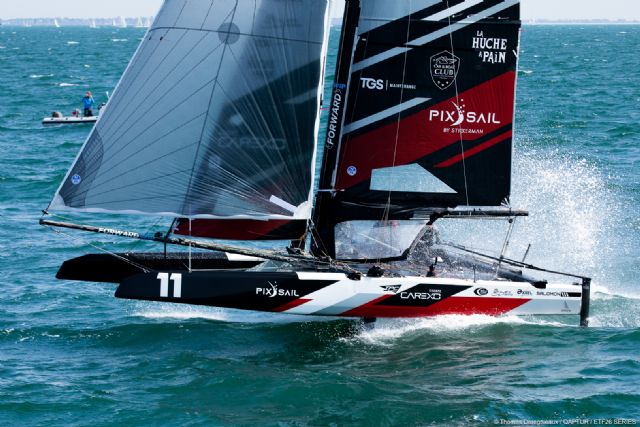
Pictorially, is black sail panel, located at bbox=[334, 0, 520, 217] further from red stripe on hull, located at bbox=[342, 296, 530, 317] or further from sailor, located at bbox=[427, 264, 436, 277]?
red stripe on hull, located at bbox=[342, 296, 530, 317]

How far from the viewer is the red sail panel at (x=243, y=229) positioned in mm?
15828

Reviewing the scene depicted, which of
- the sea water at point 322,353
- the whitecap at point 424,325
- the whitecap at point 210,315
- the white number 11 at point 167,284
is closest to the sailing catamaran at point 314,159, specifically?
the white number 11 at point 167,284

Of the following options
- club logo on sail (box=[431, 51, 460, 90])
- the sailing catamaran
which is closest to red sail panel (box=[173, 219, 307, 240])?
the sailing catamaran

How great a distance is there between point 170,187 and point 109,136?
3.61 ft

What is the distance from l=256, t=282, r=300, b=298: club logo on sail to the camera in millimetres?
15617

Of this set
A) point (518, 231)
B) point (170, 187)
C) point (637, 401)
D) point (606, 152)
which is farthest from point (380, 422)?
point (606, 152)

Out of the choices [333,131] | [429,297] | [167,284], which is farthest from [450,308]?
[167,284]

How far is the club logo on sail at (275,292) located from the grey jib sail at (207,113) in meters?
1.03

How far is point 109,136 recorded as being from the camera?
15117mm

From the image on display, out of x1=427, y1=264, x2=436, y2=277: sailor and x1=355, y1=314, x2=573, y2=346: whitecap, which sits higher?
x1=427, y1=264, x2=436, y2=277: sailor

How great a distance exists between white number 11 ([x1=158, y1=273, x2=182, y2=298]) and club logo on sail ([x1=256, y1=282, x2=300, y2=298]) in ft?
3.67

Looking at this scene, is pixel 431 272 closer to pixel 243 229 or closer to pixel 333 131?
pixel 333 131

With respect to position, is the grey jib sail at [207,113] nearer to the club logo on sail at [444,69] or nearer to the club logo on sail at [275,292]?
the club logo on sail at [275,292]

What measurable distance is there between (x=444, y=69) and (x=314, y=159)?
2491 mm
